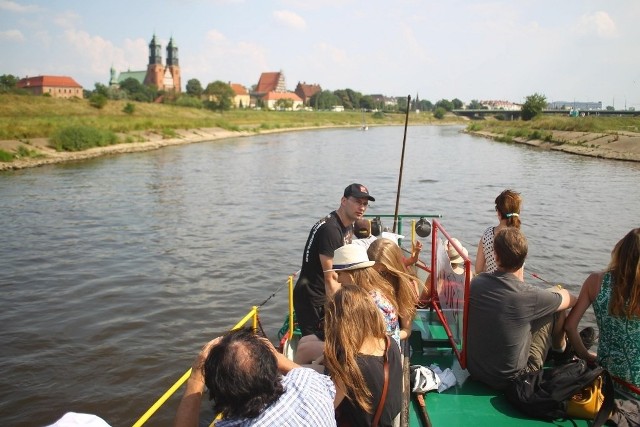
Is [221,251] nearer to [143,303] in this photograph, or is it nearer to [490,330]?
[143,303]

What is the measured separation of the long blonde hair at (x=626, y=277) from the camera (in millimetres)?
3748

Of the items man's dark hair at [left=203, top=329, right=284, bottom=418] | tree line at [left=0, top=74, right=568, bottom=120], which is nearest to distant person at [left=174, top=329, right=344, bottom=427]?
man's dark hair at [left=203, top=329, right=284, bottom=418]

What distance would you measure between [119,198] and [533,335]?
932 inches

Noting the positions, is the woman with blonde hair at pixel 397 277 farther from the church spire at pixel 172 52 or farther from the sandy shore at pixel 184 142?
the church spire at pixel 172 52

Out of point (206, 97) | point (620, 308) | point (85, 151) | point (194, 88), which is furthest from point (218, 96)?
point (620, 308)

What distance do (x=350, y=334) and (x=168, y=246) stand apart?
14.4 metres

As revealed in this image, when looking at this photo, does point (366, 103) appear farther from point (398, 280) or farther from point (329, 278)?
point (398, 280)

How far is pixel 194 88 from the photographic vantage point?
125 metres

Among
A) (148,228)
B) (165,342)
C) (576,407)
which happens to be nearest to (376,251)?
(576,407)

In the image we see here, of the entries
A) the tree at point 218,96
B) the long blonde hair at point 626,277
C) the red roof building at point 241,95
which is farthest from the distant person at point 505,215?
the red roof building at point 241,95

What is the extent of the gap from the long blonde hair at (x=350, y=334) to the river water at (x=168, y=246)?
5.05 metres

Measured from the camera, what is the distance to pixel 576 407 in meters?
4.11

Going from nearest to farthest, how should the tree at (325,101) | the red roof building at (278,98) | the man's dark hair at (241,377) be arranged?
the man's dark hair at (241,377) → the tree at (325,101) → the red roof building at (278,98)

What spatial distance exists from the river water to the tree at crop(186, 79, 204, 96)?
8767cm
